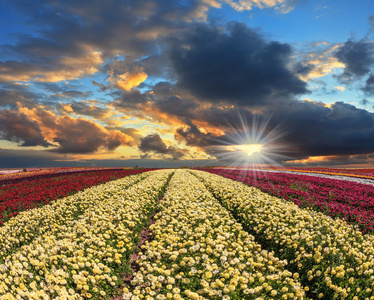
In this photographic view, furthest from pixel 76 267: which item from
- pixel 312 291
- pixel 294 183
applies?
pixel 294 183

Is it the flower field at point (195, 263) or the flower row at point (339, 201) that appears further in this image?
the flower row at point (339, 201)

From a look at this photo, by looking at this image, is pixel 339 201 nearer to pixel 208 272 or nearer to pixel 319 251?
pixel 319 251

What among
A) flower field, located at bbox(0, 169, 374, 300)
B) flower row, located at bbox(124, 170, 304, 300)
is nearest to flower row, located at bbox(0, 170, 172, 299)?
flower field, located at bbox(0, 169, 374, 300)

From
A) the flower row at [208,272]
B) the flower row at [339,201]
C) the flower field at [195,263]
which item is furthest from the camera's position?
the flower row at [339,201]

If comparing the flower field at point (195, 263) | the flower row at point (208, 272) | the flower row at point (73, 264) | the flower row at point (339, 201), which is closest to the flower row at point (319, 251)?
the flower field at point (195, 263)

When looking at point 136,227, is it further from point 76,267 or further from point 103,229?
point 76,267

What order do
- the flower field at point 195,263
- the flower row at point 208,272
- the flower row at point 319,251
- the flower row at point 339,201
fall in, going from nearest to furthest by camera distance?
the flower row at point 208,272
the flower field at point 195,263
the flower row at point 319,251
the flower row at point 339,201

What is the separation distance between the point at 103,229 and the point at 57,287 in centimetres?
267

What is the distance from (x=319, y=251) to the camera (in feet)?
18.3

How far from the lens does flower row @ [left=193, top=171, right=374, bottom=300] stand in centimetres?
461

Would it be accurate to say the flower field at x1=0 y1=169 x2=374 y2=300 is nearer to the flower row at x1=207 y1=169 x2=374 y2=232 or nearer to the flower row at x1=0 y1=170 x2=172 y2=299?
the flower row at x1=0 y1=170 x2=172 y2=299

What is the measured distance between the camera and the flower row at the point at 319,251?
461 centimetres

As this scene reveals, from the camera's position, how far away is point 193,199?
35.6 feet

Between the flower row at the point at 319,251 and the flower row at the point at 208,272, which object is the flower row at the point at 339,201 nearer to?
the flower row at the point at 319,251
